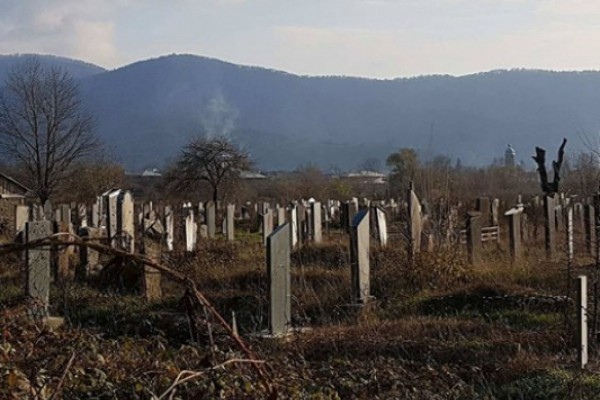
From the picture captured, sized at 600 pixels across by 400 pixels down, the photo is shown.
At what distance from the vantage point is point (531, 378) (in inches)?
244

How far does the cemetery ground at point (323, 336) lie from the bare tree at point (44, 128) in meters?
27.5

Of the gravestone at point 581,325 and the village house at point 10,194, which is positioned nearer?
the gravestone at point 581,325

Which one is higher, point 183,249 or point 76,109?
point 76,109

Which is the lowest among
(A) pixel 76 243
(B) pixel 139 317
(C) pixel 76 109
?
Answer: (B) pixel 139 317

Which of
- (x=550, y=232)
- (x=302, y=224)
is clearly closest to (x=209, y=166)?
(x=302, y=224)

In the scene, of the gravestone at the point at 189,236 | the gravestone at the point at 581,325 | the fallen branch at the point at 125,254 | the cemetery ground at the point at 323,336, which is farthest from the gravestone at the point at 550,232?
the fallen branch at the point at 125,254

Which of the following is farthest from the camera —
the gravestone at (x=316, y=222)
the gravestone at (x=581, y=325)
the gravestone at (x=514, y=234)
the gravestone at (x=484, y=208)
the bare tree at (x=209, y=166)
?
the bare tree at (x=209, y=166)

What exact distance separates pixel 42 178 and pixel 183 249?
25.8 metres

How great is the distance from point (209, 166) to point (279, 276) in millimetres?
41317

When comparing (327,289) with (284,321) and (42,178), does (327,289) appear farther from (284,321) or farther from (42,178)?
(42,178)

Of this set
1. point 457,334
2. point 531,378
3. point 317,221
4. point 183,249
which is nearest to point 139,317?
point 457,334

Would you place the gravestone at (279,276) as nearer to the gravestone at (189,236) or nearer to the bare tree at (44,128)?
the gravestone at (189,236)

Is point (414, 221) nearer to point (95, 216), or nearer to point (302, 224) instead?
point (302, 224)

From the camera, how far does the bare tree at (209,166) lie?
162ft
